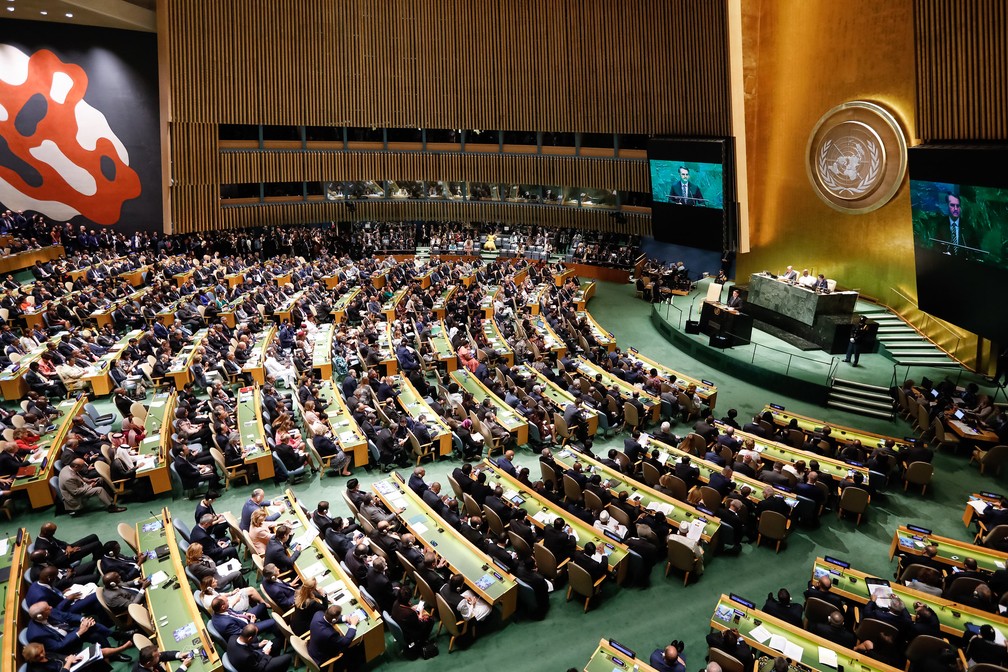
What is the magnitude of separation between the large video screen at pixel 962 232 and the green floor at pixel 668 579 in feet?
9.95

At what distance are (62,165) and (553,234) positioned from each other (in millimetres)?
19873

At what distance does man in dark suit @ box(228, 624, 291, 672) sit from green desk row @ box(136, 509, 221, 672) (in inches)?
7.1

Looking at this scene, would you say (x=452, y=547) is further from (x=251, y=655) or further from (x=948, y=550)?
(x=948, y=550)

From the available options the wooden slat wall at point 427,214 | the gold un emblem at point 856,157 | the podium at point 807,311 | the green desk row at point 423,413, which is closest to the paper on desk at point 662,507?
the green desk row at point 423,413

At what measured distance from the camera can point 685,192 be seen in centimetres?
2044

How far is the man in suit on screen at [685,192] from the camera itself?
20.0 meters

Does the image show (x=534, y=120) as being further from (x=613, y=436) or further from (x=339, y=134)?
(x=613, y=436)

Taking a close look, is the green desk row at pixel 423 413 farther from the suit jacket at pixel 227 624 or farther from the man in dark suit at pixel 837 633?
the man in dark suit at pixel 837 633

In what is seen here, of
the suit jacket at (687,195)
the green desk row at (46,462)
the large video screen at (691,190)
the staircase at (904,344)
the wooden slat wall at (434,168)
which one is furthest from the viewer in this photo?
the wooden slat wall at (434,168)

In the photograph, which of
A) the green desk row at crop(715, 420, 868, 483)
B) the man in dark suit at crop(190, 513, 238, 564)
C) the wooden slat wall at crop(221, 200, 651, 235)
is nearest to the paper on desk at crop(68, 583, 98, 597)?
the man in dark suit at crop(190, 513, 238, 564)

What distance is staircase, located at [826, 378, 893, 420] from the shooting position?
43.5ft

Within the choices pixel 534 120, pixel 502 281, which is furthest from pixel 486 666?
pixel 534 120

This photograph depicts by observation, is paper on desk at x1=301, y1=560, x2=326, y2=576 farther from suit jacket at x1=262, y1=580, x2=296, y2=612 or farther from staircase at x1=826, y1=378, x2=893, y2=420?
staircase at x1=826, y1=378, x2=893, y2=420

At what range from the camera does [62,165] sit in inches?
968
